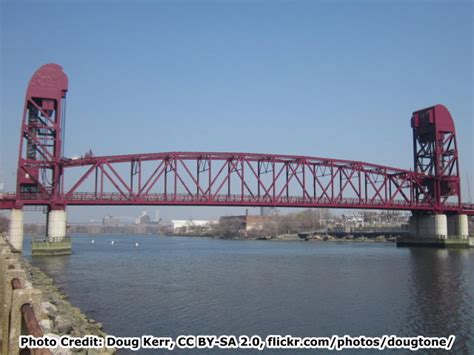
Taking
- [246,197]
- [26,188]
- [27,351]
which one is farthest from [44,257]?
[27,351]

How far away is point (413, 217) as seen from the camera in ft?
322

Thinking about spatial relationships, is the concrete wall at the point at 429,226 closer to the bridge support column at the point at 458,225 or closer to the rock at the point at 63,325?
the bridge support column at the point at 458,225

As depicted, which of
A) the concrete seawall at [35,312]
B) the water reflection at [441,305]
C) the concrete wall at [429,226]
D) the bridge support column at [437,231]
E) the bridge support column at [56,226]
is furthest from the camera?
the concrete wall at [429,226]

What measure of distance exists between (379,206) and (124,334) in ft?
249

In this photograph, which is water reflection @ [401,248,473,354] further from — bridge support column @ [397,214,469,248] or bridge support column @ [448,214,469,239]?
bridge support column @ [448,214,469,239]

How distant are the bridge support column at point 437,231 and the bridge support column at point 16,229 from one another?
7313 cm

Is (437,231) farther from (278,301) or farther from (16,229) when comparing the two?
(16,229)

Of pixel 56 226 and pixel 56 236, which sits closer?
pixel 56 236

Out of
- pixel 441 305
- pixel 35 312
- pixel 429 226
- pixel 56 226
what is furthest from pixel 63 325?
pixel 429 226

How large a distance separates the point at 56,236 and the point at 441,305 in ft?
182

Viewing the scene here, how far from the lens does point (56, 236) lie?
6781 cm

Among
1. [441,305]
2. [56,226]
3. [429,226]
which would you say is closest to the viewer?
[441,305]

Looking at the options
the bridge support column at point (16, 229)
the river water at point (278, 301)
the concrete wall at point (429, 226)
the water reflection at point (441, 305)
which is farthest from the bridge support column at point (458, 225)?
the bridge support column at point (16, 229)

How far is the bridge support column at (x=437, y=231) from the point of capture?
8875 centimetres
